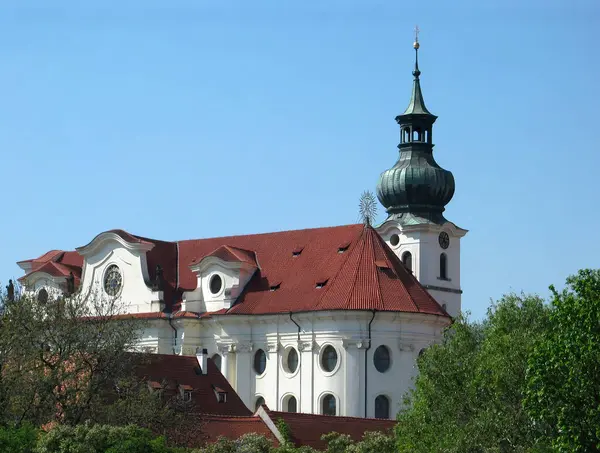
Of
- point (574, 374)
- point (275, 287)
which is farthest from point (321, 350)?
point (574, 374)

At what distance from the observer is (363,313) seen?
283ft

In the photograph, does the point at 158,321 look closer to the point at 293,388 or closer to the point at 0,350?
the point at 293,388

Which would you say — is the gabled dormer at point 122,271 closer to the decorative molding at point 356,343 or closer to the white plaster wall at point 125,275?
the white plaster wall at point 125,275

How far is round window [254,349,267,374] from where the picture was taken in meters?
90.8

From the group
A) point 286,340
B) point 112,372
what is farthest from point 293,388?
point 112,372

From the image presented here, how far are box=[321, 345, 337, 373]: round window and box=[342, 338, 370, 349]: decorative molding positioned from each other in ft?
3.31

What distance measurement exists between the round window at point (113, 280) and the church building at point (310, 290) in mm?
58

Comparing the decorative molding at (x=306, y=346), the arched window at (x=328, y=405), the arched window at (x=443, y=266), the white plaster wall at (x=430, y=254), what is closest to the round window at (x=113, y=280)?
the decorative molding at (x=306, y=346)

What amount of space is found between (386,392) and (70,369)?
1058 inches

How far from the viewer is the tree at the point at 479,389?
56406mm

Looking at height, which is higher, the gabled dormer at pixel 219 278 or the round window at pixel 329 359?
the gabled dormer at pixel 219 278

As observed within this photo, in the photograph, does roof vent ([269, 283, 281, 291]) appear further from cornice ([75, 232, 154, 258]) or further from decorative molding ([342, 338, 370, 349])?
cornice ([75, 232, 154, 258])

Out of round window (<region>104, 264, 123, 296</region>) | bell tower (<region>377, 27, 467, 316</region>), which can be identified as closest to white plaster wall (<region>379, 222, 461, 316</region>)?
bell tower (<region>377, 27, 467, 316</region>)

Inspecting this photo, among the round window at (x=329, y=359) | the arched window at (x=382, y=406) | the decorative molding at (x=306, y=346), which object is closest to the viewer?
the arched window at (x=382, y=406)
